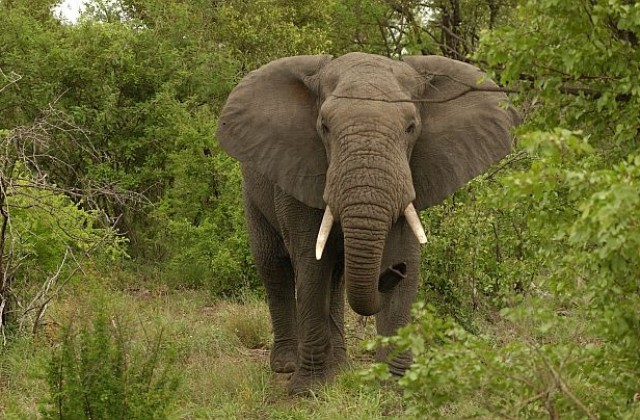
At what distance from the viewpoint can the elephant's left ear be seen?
21.6 feet

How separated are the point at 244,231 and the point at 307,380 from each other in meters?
3.95

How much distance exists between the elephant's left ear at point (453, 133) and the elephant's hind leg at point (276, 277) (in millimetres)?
1650

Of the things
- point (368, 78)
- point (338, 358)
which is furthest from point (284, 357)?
point (368, 78)

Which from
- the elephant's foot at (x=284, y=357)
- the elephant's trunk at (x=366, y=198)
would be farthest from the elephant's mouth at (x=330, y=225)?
the elephant's foot at (x=284, y=357)

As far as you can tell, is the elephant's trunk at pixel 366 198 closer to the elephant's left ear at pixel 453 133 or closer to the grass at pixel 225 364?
the grass at pixel 225 364

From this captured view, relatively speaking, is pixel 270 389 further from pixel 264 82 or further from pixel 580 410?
pixel 580 410

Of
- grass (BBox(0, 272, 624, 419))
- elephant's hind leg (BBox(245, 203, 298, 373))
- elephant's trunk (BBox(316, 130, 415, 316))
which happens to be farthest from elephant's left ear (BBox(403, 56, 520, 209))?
elephant's hind leg (BBox(245, 203, 298, 373))

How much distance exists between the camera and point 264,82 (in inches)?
282

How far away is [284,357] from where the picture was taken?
7797 mm

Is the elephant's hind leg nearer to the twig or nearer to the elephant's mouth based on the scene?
the elephant's mouth

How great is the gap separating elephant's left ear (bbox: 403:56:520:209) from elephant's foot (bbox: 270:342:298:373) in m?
1.72

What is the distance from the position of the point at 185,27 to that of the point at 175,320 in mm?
4732

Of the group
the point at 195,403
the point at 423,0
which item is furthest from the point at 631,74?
the point at 423,0

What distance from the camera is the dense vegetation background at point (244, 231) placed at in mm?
4066
